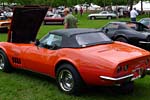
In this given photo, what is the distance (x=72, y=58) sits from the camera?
22.1 ft

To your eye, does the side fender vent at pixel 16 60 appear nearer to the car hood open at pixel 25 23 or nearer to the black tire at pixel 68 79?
the car hood open at pixel 25 23

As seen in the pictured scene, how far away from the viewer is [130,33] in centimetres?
1321

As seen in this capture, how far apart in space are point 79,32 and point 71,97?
4.82 ft

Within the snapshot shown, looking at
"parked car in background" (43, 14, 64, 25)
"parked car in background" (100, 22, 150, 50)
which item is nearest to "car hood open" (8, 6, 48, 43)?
"parked car in background" (100, 22, 150, 50)

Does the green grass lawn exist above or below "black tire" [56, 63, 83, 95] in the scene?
below

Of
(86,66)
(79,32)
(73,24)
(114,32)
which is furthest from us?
(114,32)

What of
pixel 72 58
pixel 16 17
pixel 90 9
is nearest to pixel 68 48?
pixel 72 58

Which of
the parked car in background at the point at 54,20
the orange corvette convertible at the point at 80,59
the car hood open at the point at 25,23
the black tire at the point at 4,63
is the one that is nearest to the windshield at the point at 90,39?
the orange corvette convertible at the point at 80,59

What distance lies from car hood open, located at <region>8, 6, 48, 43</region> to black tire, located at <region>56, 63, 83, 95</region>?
8.11ft

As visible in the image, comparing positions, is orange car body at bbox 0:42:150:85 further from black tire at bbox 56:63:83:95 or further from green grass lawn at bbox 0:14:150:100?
green grass lawn at bbox 0:14:150:100

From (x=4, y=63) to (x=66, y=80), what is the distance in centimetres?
244

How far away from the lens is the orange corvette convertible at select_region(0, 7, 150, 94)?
20.6 ft

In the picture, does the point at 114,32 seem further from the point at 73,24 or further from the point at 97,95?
the point at 97,95

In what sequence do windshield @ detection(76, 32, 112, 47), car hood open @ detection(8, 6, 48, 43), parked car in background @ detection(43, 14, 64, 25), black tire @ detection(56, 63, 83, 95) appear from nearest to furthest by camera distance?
black tire @ detection(56, 63, 83, 95) < windshield @ detection(76, 32, 112, 47) < car hood open @ detection(8, 6, 48, 43) < parked car in background @ detection(43, 14, 64, 25)
